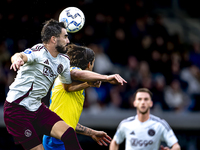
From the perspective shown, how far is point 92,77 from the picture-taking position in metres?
4.26

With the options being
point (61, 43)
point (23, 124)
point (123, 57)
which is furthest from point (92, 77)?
point (123, 57)

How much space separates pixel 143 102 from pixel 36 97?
8.02ft

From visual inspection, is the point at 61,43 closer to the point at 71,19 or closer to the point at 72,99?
the point at 71,19

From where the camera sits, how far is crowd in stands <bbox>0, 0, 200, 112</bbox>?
28.8ft

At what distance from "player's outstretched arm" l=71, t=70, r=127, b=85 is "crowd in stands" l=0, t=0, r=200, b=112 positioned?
4.13 metres

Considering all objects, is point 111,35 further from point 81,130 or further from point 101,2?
point 81,130

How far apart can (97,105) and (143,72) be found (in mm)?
1751

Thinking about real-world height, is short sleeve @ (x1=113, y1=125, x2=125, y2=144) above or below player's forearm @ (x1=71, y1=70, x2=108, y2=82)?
below

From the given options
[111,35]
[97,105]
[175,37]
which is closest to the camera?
[97,105]

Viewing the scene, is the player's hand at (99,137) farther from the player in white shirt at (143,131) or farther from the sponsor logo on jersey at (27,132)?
the sponsor logo on jersey at (27,132)

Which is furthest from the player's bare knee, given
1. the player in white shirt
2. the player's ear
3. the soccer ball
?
the player in white shirt

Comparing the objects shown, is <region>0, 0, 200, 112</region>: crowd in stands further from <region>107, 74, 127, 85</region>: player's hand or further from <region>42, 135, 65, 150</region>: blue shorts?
<region>107, 74, 127, 85</region>: player's hand

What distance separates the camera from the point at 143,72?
936 centimetres

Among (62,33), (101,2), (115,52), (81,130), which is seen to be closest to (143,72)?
(115,52)
